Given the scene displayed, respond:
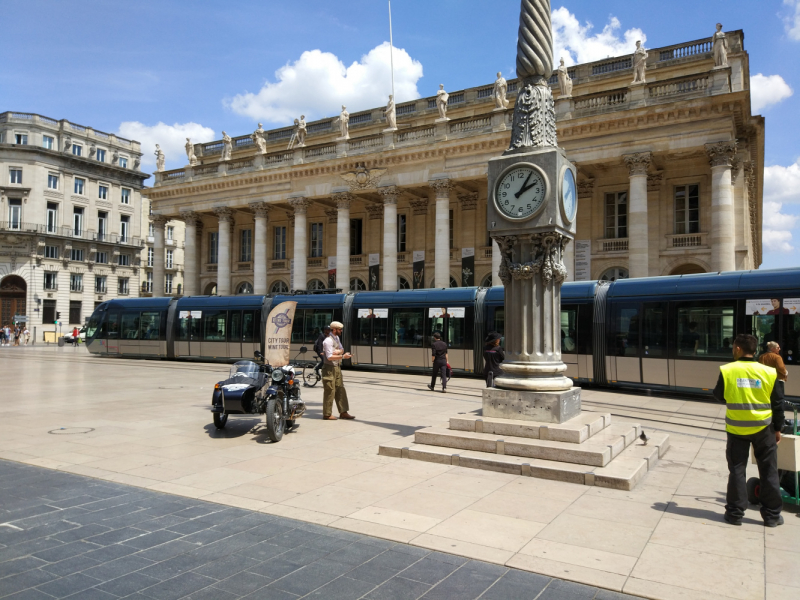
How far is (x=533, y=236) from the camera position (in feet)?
29.3

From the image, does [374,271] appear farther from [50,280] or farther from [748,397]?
[50,280]

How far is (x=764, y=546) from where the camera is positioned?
5.34 metres

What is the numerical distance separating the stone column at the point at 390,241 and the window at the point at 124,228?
4423 cm

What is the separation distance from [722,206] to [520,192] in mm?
22245

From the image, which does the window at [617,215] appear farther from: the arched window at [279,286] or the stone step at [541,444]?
the stone step at [541,444]

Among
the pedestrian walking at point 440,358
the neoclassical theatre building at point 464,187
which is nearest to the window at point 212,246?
the neoclassical theatre building at point 464,187

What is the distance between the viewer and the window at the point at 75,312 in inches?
2509

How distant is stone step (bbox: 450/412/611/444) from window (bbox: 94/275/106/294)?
219 feet

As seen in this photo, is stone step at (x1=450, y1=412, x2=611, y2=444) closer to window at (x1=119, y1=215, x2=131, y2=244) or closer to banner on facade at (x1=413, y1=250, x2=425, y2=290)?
banner on facade at (x1=413, y1=250, x2=425, y2=290)

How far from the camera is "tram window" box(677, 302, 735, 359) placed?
635 inches

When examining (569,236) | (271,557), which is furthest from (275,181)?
(271,557)

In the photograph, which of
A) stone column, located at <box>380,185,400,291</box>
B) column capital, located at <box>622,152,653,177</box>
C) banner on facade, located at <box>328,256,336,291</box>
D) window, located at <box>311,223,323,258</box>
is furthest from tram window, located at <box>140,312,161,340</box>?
column capital, located at <box>622,152,653,177</box>

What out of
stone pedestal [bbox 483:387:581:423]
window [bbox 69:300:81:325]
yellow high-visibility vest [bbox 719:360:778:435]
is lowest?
stone pedestal [bbox 483:387:581:423]

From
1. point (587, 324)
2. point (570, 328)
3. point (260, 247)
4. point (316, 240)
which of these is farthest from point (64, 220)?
point (587, 324)
